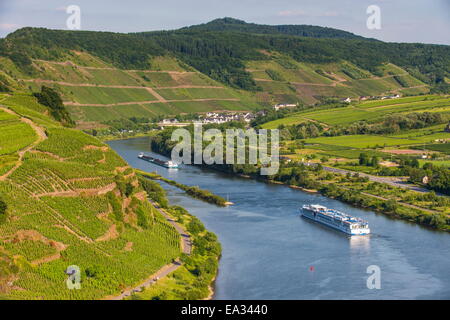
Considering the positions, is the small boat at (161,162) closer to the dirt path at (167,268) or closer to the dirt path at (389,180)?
the dirt path at (389,180)

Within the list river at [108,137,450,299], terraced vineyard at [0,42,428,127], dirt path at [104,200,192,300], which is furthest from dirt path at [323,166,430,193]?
terraced vineyard at [0,42,428,127]

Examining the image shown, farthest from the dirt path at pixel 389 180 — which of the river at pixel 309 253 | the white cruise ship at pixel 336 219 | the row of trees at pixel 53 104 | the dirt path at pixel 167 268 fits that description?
the row of trees at pixel 53 104

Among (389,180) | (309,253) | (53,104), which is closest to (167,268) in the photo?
(309,253)

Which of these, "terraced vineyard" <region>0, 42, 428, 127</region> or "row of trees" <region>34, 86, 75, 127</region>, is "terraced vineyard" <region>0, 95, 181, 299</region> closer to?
"row of trees" <region>34, 86, 75, 127</region>

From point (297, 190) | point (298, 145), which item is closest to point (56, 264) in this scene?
point (297, 190)

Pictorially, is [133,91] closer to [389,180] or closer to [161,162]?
[161,162]
